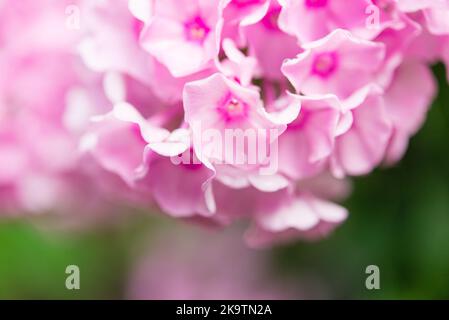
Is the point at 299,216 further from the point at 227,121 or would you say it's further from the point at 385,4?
the point at 385,4

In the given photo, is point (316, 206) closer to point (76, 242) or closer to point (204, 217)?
point (204, 217)

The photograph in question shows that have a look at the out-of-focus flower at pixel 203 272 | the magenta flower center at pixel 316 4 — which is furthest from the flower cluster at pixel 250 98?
the out-of-focus flower at pixel 203 272

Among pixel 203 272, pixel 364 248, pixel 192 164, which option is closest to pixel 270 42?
pixel 192 164

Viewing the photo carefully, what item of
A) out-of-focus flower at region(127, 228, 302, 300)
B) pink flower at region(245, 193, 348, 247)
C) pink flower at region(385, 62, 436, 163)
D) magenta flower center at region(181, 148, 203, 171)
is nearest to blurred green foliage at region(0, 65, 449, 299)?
out-of-focus flower at region(127, 228, 302, 300)

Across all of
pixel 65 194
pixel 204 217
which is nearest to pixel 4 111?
pixel 65 194

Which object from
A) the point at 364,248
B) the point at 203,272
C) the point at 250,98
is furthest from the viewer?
the point at 203,272
